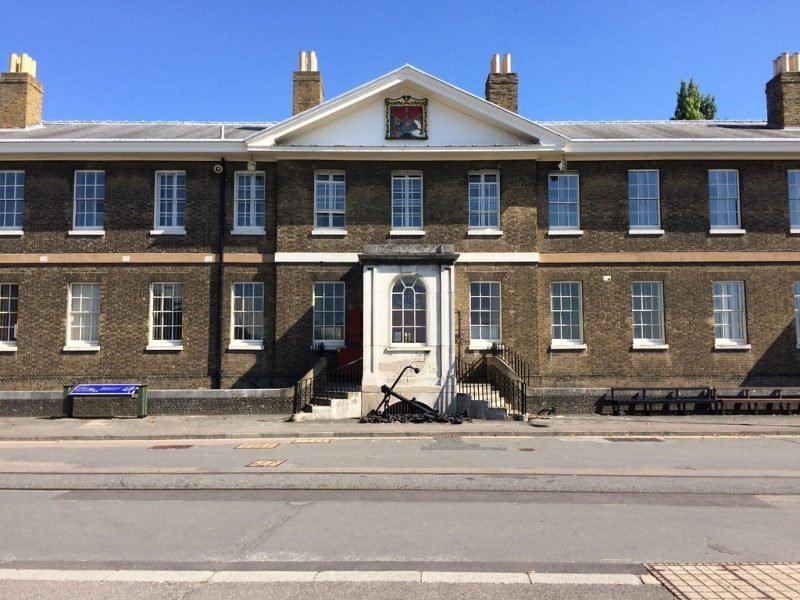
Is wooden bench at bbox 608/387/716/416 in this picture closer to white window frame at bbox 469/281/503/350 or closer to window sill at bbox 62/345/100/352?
white window frame at bbox 469/281/503/350

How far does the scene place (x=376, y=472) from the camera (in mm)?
9633

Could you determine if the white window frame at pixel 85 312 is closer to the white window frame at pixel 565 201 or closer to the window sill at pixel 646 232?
→ the white window frame at pixel 565 201

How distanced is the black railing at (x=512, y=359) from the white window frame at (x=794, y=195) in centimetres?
1030

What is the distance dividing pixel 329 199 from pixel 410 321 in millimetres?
5662

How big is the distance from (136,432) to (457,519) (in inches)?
410

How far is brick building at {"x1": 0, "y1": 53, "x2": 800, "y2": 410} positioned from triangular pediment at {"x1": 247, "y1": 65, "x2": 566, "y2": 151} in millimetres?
65

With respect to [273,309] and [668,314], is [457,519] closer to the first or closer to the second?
[273,309]

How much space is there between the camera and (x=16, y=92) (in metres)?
22.4

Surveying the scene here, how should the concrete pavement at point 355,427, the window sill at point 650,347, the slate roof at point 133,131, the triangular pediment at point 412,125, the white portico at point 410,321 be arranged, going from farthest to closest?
1. the slate roof at point 133,131
2. the window sill at point 650,347
3. the triangular pediment at point 412,125
4. the white portico at point 410,321
5. the concrete pavement at point 355,427

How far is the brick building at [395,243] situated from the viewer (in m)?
19.7

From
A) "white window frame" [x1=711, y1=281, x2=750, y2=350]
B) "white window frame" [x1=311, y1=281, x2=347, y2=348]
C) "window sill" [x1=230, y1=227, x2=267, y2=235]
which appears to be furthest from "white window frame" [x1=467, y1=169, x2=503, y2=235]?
"white window frame" [x1=711, y1=281, x2=750, y2=350]

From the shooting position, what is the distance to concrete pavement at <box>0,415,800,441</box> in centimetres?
1404

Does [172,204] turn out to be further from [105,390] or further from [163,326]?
[105,390]

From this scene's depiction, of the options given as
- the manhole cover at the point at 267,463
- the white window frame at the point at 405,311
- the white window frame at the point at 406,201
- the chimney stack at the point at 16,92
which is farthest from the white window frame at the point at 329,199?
the chimney stack at the point at 16,92
